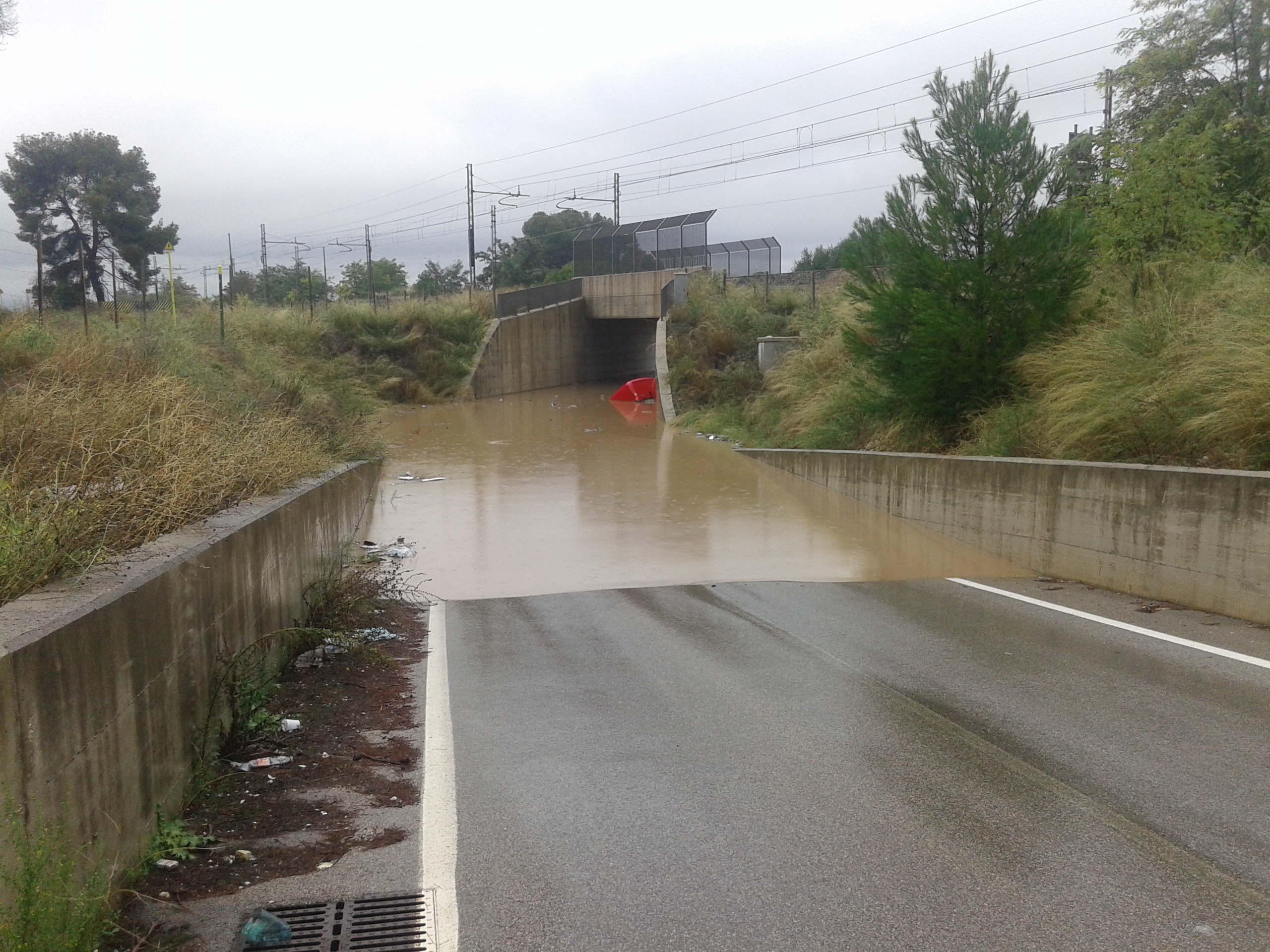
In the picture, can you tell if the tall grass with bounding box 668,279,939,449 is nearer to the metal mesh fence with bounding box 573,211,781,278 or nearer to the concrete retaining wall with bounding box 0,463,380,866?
the metal mesh fence with bounding box 573,211,781,278

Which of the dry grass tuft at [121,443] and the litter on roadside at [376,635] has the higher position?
the dry grass tuft at [121,443]

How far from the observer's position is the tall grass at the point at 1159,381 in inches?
429

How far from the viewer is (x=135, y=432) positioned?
7941mm

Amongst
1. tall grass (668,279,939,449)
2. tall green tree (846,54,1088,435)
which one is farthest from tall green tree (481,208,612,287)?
tall green tree (846,54,1088,435)

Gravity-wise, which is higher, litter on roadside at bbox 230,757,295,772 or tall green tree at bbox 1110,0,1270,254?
tall green tree at bbox 1110,0,1270,254

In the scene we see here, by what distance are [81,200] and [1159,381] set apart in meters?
40.3

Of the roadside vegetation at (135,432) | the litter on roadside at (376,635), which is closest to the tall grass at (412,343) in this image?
the roadside vegetation at (135,432)

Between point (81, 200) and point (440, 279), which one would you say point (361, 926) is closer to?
point (81, 200)

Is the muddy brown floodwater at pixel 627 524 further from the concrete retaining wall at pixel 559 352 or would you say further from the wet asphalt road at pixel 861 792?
the concrete retaining wall at pixel 559 352

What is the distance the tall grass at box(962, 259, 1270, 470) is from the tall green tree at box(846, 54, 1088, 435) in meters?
0.64

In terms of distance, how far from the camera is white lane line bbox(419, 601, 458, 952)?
4.24 meters

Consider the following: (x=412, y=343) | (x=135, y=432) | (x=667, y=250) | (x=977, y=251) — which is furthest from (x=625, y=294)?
(x=135, y=432)

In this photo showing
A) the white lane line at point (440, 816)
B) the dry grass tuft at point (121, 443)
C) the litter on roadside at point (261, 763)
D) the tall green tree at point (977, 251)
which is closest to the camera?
the white lane line at point (440, 816)

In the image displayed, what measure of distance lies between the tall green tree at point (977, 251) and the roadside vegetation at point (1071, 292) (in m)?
0.03
